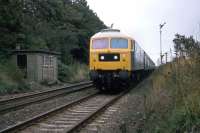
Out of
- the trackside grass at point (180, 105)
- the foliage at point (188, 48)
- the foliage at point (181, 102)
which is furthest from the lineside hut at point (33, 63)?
the foliage at point (188, 48)

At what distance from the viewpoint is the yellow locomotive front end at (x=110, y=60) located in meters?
20.2

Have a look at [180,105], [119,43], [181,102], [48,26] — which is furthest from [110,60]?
[48,26]

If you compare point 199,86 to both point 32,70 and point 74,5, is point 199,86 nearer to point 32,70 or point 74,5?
point 32,70

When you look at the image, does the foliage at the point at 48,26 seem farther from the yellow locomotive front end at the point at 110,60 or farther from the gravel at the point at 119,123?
the gravel at the point at 119,123

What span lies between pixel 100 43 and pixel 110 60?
1154 millimetres

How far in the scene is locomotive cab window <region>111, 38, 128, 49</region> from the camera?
20.6m

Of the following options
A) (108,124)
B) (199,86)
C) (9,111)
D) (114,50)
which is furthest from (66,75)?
(199,86)

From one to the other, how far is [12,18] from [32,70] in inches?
206

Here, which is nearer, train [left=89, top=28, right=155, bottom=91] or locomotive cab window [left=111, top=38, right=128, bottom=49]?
train [left=89, top=28, right=155, bottom=91]

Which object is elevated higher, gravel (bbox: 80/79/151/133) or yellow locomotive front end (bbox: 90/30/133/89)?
yellow locomotive front end (bbox: 90/30/133/89)

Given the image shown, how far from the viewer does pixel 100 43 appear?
21.0 m

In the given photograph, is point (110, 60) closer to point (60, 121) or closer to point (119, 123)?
point (60, 121)

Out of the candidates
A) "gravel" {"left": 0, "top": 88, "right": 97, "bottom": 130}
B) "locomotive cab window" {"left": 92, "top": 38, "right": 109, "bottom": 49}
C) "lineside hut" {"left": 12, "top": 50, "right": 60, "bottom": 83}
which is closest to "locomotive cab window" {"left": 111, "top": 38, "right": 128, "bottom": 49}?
"locomotive cab window" {"left": 92, "top": 38, "right": 109, "bottom": 49}

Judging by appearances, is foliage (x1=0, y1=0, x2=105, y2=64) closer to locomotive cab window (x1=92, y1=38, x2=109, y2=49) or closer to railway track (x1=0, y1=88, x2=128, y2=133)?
locomotive cab window (x1=92, y1=38, x2=109, y2=49)
